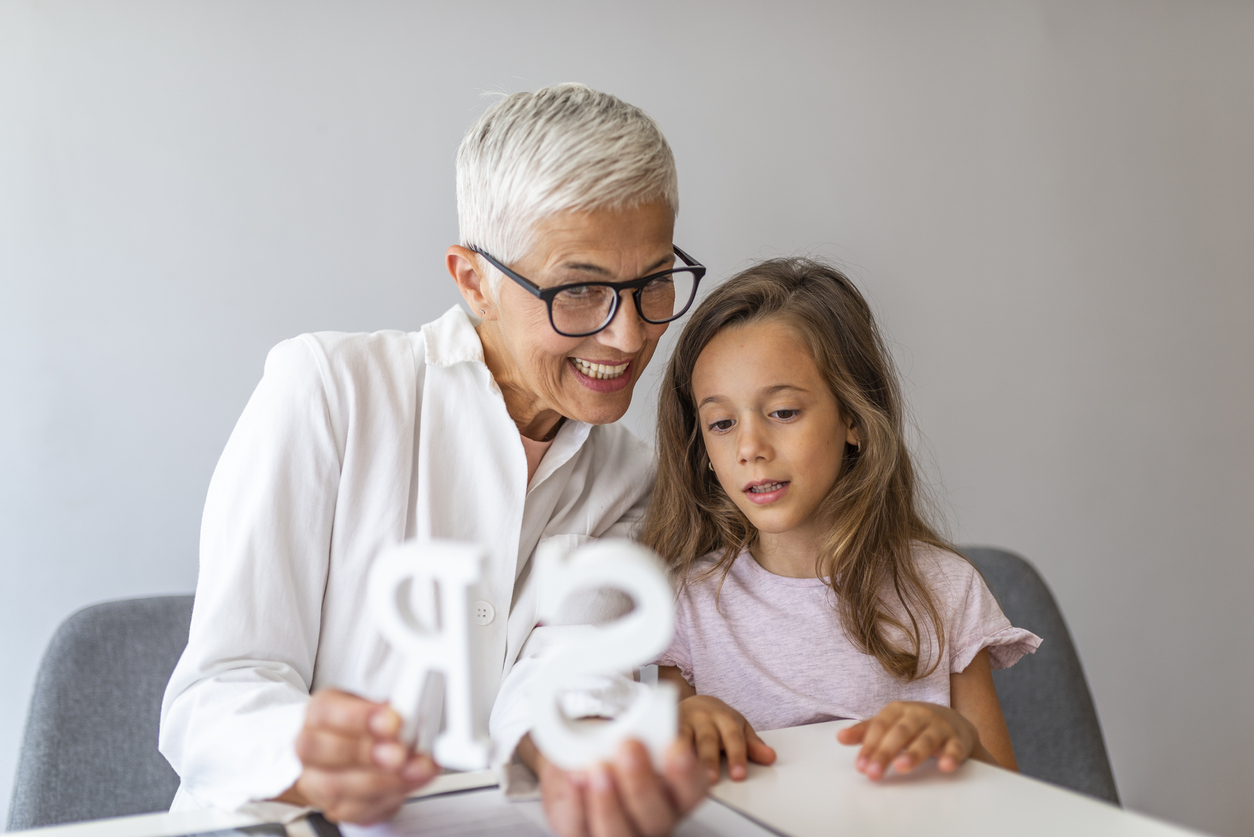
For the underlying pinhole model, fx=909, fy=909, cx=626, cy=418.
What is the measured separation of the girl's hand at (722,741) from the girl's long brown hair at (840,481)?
18.0 inches

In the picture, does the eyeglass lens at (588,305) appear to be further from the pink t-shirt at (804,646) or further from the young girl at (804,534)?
the pink t-shirt at (804,646)

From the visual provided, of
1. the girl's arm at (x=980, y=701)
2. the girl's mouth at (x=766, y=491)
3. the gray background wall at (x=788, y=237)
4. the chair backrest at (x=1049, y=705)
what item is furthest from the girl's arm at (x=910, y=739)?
the gray background wall at (x=788, y=237)

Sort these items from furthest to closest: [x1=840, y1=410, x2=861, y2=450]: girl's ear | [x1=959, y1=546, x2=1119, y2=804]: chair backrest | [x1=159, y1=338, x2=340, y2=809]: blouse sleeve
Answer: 1. [x1=959, y1=546, x2=1119, y2=804]: chair backrest
2. [x1=840, y1=410, x2=861, y2=450]: girl's ear
3. [x1=159, y1=338, x2=340, y2=809]: blouse sleeve

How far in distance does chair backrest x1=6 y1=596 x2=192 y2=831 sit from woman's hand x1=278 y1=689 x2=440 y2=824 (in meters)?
1.09

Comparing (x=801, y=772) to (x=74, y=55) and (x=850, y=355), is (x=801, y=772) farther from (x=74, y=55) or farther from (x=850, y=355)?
(x=74, y=55)

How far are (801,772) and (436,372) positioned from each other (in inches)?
28.6

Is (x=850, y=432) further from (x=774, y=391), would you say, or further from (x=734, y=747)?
(x=734, y=747)

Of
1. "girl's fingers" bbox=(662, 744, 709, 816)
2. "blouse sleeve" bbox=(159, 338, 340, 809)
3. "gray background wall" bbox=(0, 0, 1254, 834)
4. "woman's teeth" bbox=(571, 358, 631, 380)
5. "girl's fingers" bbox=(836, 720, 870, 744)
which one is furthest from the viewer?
"gray background wall" bbox=(0, 0, 1254, 834)

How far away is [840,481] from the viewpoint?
1.52 m

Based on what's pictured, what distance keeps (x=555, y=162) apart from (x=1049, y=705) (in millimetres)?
1544

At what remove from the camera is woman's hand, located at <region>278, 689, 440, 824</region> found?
2.15ft

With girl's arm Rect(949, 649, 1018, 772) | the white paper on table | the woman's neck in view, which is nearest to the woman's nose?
the woman's neck

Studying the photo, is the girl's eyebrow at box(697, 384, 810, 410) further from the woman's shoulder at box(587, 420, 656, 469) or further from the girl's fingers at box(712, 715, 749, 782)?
the girl's fingers at box(712, 715, 749, 782)

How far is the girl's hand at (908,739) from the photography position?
0.90 metres
